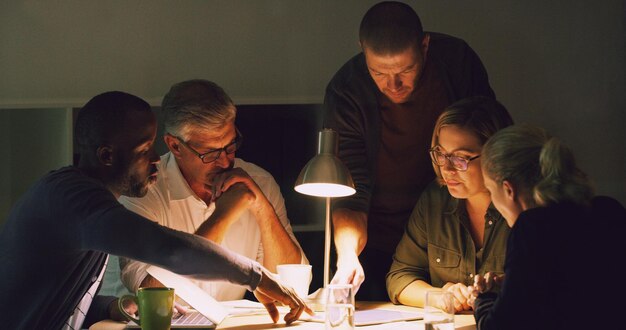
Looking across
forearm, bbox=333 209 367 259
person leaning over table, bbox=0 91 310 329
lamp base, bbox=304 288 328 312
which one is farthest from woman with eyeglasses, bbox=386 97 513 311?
person leaning over table, bbox=0 91 310 329

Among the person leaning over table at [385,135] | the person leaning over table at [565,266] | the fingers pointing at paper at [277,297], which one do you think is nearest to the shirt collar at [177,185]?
the person leaning over table at [385,135]

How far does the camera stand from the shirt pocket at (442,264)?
2.78 m

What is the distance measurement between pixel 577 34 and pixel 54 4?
2.62 meters

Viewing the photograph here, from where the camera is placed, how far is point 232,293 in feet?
10.2

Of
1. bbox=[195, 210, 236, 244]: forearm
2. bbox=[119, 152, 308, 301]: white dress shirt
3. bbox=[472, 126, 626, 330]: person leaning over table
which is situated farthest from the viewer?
bbox=[119, 152, 308, 301]: white dress shirt

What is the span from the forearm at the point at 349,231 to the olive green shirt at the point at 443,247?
0.51 feet

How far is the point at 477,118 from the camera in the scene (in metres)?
2.71

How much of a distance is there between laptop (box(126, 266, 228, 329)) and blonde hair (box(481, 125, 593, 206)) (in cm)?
87

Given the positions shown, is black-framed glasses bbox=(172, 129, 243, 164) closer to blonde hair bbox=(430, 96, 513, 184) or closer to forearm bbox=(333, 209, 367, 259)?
forearm bbox=(333, 209, 367, 259)

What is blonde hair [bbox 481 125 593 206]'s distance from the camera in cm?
188

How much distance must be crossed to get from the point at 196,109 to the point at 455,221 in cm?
105

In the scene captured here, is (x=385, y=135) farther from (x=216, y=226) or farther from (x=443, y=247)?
(x=216, y=226)

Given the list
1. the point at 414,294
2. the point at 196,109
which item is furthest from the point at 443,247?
the point at 196,109

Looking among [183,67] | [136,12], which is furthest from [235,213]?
[136,12]
